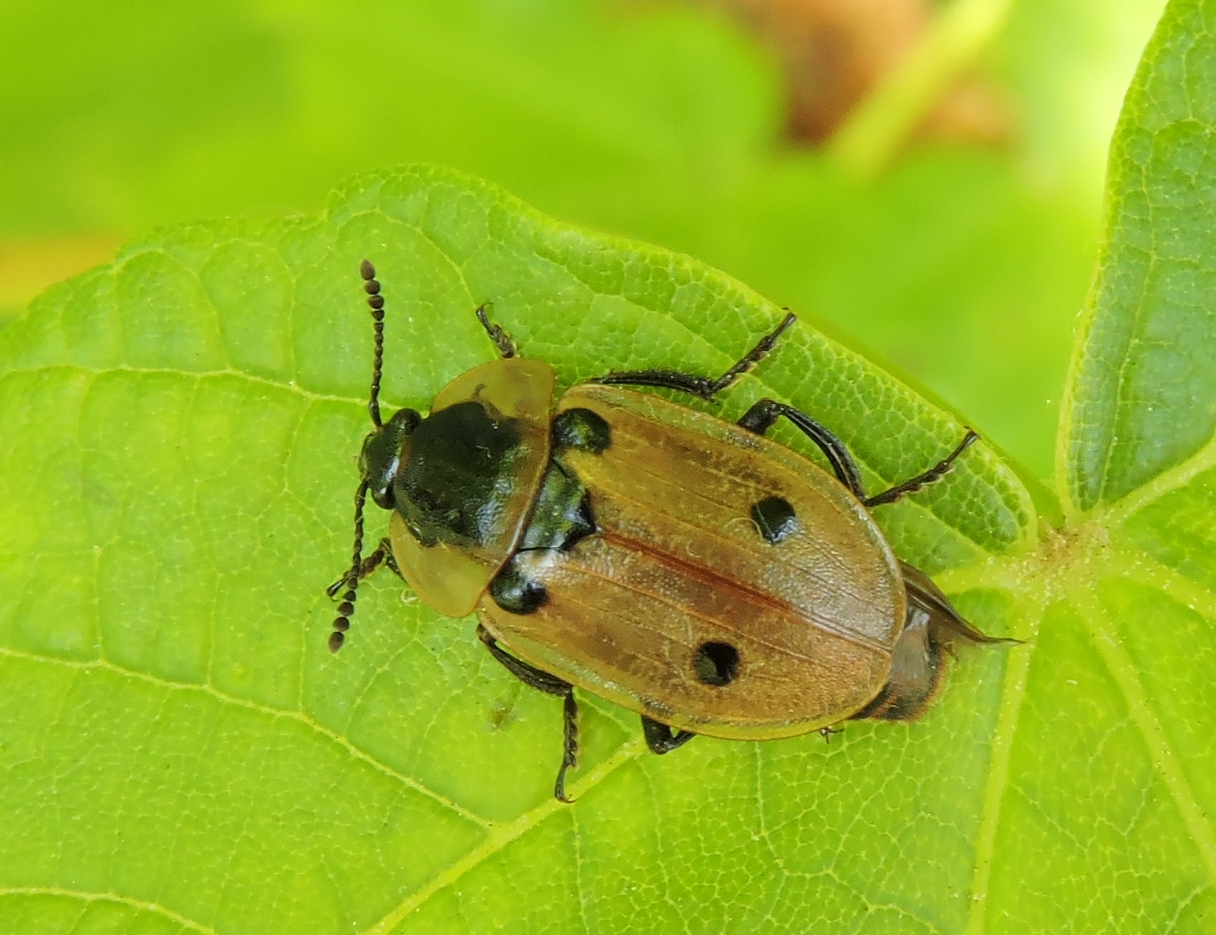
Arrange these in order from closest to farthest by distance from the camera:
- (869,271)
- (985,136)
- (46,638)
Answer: (46,638) → (869,271) → (985,136)

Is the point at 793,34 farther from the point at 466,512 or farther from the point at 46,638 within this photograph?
the point at 46,638

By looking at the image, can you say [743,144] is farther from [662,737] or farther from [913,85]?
[662,737]

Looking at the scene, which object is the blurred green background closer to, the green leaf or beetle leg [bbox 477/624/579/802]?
the green leaf

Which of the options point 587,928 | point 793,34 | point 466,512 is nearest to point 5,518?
point 466,512

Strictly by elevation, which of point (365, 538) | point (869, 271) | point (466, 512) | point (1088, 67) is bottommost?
point (365, 538)

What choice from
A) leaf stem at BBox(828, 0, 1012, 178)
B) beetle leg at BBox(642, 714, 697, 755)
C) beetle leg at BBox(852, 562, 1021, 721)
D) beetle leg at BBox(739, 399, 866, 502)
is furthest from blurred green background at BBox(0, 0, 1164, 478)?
beetle leg at BBox(642, 714, 697, 755)

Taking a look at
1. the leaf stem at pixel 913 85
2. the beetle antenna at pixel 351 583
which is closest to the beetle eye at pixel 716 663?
the beetle antenna at pixel 351 583
